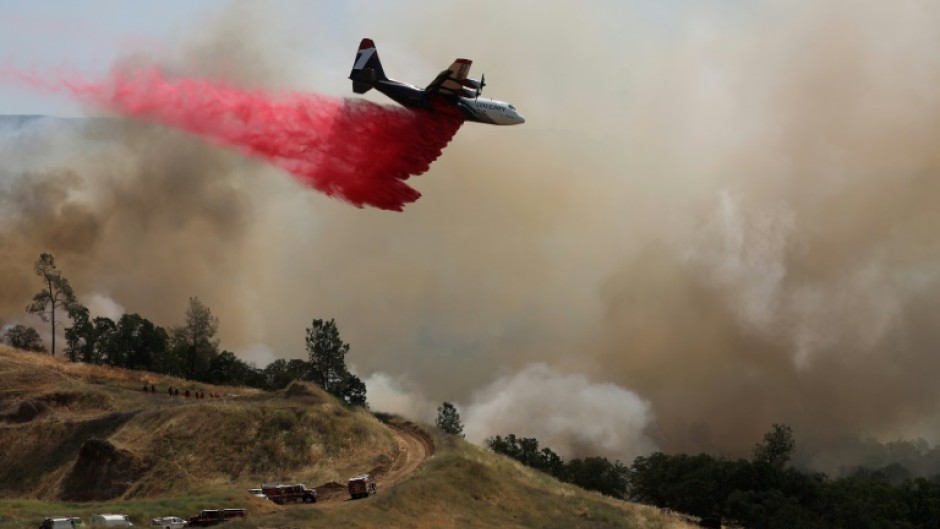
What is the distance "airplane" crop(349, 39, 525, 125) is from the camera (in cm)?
10531

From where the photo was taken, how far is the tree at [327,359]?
139 metres

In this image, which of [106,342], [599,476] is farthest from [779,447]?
[106,342]

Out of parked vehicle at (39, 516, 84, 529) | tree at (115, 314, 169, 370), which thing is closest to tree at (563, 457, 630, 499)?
tree at (115, 314, 169, 370)

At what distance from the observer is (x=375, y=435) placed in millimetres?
105312

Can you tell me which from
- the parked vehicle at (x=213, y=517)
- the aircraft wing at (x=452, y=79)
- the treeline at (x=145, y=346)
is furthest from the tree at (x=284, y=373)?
the parked vehicle at (x=213, y=517)

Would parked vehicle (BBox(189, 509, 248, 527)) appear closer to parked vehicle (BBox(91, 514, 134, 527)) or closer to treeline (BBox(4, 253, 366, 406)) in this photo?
parked vehicle (BBox(91, 514, 134, 527))

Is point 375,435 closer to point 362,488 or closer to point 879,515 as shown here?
point 362,488

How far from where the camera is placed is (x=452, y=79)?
105 m

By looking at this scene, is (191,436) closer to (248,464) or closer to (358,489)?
(248,464)

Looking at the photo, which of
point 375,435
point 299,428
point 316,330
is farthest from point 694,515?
point 316,330

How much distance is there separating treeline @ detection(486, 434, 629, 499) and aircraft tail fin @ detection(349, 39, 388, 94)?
47.3 metres

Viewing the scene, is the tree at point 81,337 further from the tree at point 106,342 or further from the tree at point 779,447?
the tree at point 779,447

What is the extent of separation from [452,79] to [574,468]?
175ft

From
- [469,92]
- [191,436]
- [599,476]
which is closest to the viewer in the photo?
[191,436]
